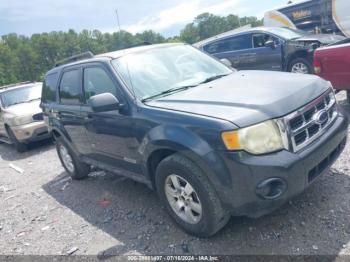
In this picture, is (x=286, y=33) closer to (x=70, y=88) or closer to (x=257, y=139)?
(x=70, y=88)

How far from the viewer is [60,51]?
7056 cm

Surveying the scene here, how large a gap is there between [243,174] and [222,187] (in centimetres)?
22

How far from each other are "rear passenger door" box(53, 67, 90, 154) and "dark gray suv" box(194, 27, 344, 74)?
6526mm

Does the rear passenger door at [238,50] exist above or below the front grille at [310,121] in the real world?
above

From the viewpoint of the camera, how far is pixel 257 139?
8.66ft

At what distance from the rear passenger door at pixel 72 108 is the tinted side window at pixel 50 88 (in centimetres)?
25

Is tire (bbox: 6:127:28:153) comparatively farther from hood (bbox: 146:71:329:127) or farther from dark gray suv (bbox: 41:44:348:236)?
hood (bbox: 146:71:329:127)

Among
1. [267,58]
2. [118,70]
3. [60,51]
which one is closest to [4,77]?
[60,51]

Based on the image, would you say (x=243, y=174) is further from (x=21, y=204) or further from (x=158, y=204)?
(x=21, y=204)

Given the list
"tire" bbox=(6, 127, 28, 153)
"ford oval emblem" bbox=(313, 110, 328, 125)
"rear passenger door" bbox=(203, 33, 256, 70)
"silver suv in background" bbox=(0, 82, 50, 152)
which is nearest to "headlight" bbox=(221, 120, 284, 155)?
"ford oval emblem" bbox=(313, 110, 328, 125)

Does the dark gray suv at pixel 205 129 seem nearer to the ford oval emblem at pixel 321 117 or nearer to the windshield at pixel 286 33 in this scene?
the ford oval emblem at pixel 321 117

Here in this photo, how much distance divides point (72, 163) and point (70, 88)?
1.31 meters

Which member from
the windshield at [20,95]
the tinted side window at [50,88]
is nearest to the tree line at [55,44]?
the windshield at [20,95]

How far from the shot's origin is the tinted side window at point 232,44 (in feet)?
34.8
